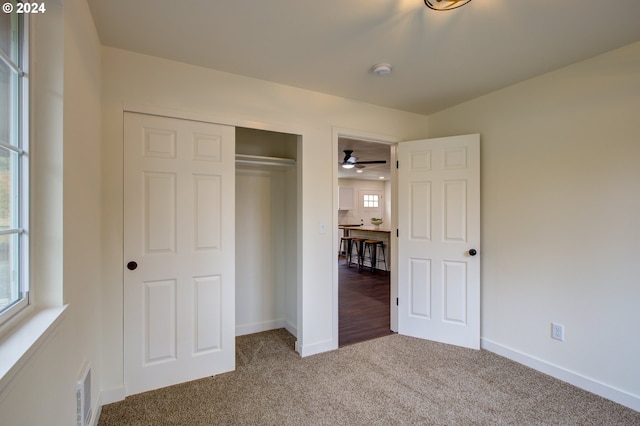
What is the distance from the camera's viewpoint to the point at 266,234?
339cm

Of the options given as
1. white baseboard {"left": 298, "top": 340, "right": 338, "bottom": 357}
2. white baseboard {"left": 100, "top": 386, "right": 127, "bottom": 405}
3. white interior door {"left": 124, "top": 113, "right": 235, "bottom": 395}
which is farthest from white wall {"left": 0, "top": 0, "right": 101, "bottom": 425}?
white baseboard {"left": 298, "top": 340, "right": 338, "bottom": 357}

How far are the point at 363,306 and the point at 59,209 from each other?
12.2ft

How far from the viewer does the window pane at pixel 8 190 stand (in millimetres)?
1039

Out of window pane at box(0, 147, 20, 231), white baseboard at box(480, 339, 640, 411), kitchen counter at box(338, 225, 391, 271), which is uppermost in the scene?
window pane at box(0, 147, 20, 231)

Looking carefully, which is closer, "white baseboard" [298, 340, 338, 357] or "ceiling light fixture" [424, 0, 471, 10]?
"ceiling light fixture" [424, 0, 471, 10]

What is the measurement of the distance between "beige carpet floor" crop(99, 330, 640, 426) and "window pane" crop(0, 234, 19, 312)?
1259 millimetres

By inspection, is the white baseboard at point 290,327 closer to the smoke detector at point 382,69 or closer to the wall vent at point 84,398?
the wall vent at point 84,398

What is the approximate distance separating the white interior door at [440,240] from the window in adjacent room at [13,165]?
2.95 m

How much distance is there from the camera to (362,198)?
10.6 m

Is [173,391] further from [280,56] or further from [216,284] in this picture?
[280,56]

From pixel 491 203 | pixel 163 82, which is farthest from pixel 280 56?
pixel 491 203

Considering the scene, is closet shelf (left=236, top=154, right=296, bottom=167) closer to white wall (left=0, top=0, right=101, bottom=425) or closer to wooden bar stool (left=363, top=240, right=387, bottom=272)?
white wall (left=0, top=0, right=101, bottom=425)

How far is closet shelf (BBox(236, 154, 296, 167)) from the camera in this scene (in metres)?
2.96

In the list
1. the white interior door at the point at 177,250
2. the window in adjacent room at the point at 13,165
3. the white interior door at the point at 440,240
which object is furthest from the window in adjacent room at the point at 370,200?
the window in adjacent room at the point at 13,165
